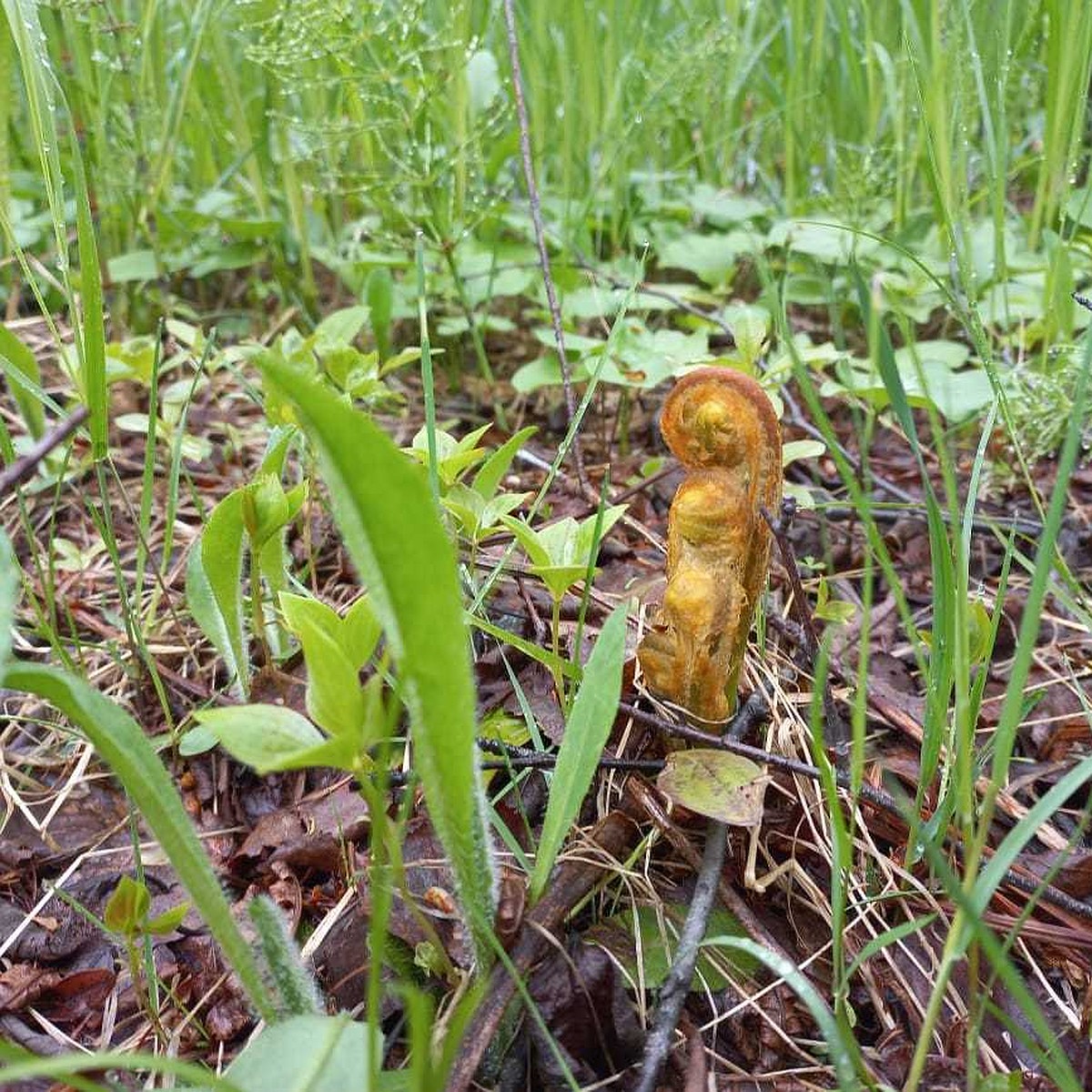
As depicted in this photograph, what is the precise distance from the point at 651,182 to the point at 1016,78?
1.31m

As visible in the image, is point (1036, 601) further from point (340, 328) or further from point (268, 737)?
point (340, 328)

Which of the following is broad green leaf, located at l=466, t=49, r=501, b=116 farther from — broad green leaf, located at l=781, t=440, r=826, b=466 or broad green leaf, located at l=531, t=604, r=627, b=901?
broad green leaf, located at l=531, t=604, r=627, b=901

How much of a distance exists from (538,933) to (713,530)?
489 millimetres

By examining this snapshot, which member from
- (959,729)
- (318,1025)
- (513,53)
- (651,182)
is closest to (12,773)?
(318,1025)

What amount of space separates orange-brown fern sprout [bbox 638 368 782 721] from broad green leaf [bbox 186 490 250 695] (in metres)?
0.61

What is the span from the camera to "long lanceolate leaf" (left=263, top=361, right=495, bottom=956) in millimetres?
783

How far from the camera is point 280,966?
3.31 feet

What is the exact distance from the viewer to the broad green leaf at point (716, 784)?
3.84ft

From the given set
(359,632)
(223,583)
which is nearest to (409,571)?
(359,632)

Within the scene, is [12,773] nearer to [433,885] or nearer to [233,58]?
[433,885]

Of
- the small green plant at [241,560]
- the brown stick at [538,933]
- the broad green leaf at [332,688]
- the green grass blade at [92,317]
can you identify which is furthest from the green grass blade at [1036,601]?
the green grass blade at [92,317]

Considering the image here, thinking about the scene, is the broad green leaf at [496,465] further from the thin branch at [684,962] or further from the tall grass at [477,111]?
the tall grass at [477,111]

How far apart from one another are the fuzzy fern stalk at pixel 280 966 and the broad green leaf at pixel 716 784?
0.45 metres

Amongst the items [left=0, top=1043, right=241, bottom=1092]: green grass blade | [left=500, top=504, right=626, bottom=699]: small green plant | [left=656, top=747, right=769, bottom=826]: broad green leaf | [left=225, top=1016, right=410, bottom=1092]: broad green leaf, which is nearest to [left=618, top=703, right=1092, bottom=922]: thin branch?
[left=656, top=747, right=769, bottom=826]: broad green leaf
